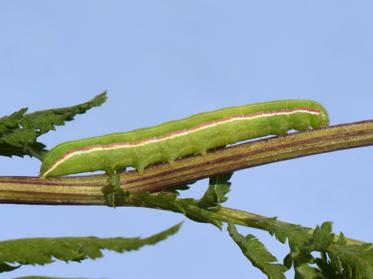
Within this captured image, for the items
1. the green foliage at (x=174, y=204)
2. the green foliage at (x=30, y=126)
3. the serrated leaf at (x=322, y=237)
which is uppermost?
the green foliage at (x=30, y=126)

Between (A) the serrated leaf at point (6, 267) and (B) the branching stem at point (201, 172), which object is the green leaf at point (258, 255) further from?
(A) the serrated leaf at point (6, 267)

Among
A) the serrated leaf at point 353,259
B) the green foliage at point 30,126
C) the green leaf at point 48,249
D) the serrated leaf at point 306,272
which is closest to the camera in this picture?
the green leaf at point 48,249

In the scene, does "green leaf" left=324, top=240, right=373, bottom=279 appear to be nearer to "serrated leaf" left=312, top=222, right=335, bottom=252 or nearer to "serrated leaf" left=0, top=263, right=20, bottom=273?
"serrated leaf" left=312, top=222, right=335, bottom=252

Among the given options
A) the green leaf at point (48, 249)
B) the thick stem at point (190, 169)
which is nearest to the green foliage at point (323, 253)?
the thick stem at point (190, 169)

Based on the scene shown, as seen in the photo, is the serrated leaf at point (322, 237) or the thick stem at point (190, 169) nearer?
the serrated leaf at point (322, 237)

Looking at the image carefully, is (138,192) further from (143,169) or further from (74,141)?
(74,141)

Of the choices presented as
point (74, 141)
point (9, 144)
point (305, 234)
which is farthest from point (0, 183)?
point (305, 234)

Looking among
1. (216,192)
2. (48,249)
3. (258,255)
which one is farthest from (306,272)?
(48,249)
